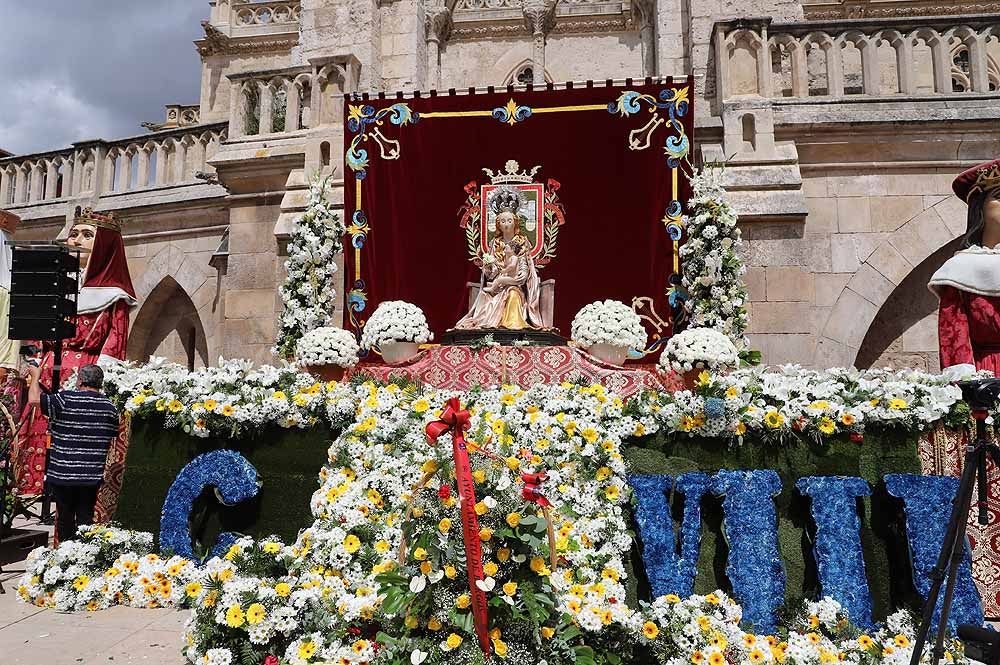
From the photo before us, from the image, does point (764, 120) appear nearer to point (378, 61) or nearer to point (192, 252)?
point (378, 61)

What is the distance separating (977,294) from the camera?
4.71m

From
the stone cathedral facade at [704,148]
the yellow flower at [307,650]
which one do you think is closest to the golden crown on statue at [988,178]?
the stone cathedral facade at [704,148]

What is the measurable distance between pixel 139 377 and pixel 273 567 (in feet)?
7.03

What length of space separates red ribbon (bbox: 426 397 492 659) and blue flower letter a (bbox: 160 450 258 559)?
248 cm

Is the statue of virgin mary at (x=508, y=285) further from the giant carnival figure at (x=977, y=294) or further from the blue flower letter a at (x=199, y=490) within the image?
the giant carnival figure at (x=977, y=294)

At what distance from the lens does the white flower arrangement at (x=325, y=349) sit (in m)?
5.44

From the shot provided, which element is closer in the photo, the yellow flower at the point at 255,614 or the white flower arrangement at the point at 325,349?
the yellow flower at the point at 255,614

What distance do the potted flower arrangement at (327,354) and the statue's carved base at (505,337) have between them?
3.47ft

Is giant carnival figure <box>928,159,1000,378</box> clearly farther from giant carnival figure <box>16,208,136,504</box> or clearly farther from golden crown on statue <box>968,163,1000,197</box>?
giant carnival figure <box>16,208,136,504</box>

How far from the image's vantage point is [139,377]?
204 inches

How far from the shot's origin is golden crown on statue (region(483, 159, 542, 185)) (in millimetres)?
9016

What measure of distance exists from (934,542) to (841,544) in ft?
1.57

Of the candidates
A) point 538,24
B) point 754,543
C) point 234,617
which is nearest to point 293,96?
point 538,24

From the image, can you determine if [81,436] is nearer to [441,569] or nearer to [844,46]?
[441,569]
